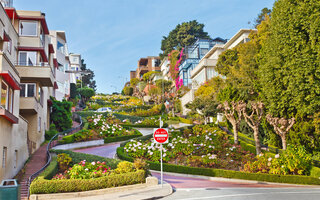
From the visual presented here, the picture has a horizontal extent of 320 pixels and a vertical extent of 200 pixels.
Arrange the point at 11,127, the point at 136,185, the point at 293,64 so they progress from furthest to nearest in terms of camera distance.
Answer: the point at 293,64
the point at 11,127
the point at 136,185

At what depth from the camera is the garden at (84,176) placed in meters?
14.3

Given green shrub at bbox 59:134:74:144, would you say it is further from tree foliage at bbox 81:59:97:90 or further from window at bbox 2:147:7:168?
tree foliage at bbox 81:59:97:90

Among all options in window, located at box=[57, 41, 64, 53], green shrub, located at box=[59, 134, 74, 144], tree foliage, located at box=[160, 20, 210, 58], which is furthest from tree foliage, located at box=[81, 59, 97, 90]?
green shrub, located at box=[59, 134, 74, 144]

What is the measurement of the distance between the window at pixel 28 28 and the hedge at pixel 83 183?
54.7ft

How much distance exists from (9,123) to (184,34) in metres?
90.8

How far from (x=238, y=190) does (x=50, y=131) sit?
70.6ft

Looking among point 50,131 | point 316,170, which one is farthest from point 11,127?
point 316,170

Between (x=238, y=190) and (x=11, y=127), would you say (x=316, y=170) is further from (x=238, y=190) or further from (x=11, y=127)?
(x=11, y=127)

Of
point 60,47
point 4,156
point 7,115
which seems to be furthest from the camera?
point 60,47

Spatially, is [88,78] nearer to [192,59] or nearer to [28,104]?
[192,59]

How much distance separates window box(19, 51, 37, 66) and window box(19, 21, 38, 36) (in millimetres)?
1625

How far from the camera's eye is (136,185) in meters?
16.0

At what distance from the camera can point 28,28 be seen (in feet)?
91.7

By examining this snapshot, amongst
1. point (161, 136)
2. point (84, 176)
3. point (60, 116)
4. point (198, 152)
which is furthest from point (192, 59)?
point (84, 176)
